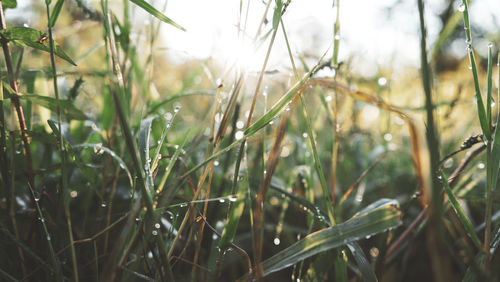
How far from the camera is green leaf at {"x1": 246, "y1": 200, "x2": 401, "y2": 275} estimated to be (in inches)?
14.6

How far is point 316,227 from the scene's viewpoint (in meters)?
0.52

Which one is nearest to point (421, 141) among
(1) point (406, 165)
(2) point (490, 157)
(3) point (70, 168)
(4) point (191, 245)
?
(2) point (490, 157)

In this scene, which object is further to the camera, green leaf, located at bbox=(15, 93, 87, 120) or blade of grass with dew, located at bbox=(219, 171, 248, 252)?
green leaf, located at bbox=(15, 93, 87, 120)

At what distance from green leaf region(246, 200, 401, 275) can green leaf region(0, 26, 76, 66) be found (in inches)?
14.3

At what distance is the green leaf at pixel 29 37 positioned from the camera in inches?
16.6

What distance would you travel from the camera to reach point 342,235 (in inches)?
15.1

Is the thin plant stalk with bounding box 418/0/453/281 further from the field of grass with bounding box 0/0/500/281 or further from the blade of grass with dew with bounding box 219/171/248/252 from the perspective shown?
the blade of grass with dew with bounding box 219/171/248/252

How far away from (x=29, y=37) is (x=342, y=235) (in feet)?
1.55

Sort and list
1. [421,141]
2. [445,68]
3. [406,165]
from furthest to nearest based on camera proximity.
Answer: [445,68] < [406,165] < [421,141]

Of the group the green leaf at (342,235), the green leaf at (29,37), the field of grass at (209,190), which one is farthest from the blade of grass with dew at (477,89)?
the green leaf at (29,37)

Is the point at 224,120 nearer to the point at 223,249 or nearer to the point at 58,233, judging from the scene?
the point at 223,249

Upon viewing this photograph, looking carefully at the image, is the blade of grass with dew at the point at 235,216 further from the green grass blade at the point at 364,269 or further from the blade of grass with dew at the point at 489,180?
the blade of grass with dew at the point at 489,180

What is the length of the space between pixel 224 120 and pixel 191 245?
288mm

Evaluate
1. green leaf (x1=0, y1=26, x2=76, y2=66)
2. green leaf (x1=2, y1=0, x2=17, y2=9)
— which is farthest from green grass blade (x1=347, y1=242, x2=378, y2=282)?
green leaf (x1=2, y1=0, x2=17, y2=9)
